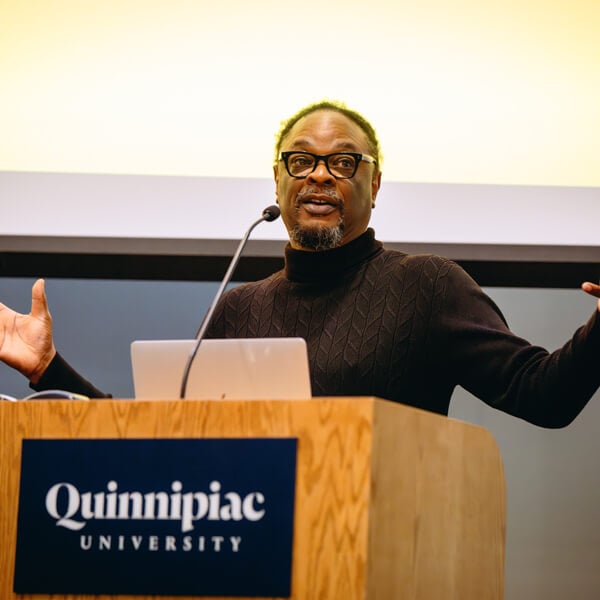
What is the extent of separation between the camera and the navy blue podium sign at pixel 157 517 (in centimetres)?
165

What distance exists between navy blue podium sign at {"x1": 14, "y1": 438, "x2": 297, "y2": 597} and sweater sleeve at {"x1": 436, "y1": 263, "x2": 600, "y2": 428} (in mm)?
713

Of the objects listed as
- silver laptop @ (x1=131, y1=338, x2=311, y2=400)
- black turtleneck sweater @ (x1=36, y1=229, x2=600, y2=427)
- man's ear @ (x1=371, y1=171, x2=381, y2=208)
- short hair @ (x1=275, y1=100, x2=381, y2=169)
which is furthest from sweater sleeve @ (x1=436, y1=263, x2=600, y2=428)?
silver laptop @ (x1=131, y1=338, x2=311, y2=400)

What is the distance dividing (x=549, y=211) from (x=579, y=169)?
279mm

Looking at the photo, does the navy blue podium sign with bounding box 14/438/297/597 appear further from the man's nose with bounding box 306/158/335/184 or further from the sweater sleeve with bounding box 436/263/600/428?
the man's nose with bounding box 306/158/335/184

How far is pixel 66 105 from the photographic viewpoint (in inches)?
172

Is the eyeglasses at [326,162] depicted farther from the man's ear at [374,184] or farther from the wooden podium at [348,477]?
the wooden podium at [348,477]

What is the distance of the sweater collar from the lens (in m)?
2.68

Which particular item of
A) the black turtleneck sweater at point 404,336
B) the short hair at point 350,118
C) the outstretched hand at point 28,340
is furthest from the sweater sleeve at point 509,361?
the outstretched hand at point 28,340

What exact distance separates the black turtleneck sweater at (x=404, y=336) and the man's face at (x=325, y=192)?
0.04 meters

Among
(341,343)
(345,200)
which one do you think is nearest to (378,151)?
(345,200)

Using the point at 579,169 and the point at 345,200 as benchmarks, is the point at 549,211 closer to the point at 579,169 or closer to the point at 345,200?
the point at 579,169

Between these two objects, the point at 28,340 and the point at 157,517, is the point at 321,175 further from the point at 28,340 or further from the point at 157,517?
the point at 157,517

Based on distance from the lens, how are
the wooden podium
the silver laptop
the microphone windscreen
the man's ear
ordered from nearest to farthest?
the wooden podium, the silver laptop, the microphone windscreen, the man's ear

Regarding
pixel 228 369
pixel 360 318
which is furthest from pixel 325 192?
pixel 228 369
